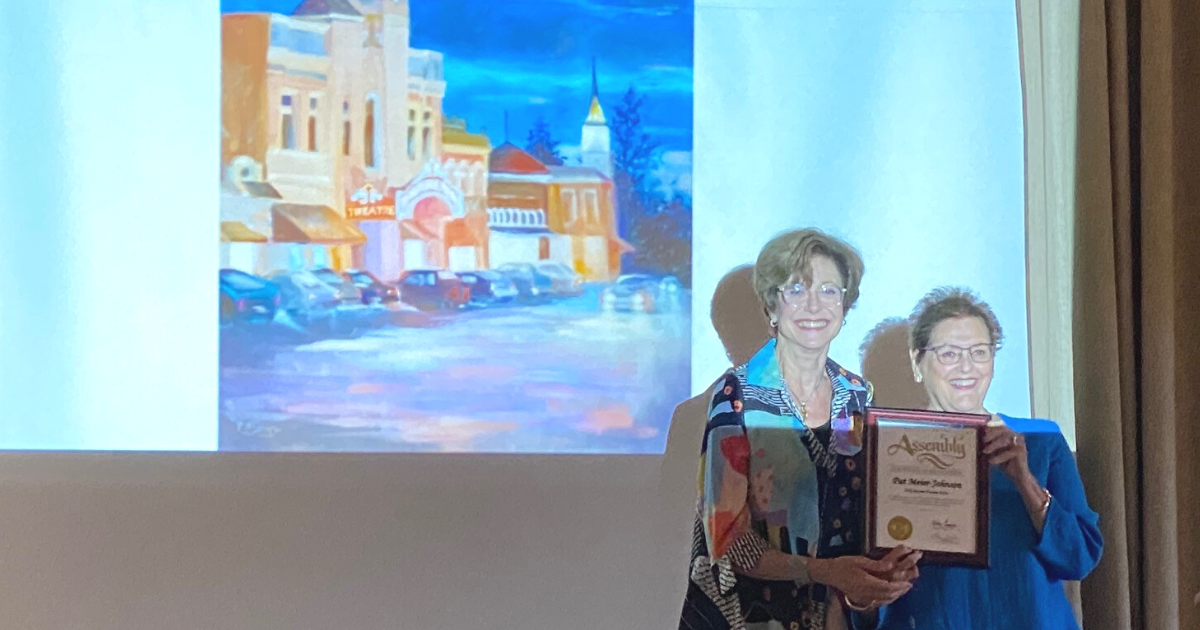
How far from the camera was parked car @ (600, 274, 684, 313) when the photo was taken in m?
1.88

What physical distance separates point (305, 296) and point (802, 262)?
101 cm

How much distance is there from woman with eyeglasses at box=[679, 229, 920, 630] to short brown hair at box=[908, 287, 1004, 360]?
0.17 meters

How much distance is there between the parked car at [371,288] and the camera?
186cm

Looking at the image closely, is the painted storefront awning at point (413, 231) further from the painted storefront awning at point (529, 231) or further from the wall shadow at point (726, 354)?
the wall shadow at point (726, 354)

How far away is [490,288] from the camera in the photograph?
187cm

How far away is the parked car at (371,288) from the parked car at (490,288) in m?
0.16

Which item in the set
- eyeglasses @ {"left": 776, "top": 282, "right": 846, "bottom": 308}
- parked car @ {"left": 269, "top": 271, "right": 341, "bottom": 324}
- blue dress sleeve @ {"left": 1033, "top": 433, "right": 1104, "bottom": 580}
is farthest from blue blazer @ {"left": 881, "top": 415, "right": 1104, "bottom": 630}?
parked car @ {"left": 269, "top": 271, "right": 341, "bottom": 324}

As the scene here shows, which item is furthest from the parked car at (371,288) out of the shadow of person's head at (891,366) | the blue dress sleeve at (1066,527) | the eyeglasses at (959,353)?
the blue dress sleeve at (1066,527)

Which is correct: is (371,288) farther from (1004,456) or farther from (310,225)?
(1004,456)

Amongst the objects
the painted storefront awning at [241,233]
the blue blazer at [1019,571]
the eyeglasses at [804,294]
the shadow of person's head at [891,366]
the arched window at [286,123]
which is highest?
the arched window at [286,123]

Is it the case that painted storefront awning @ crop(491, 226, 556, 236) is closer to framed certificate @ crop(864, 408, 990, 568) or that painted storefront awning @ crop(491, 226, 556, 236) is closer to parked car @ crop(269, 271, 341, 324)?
parked car @ crop(269, 271, 341, 324)

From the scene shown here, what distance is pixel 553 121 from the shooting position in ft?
6.13

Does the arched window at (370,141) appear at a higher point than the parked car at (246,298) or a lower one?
higher

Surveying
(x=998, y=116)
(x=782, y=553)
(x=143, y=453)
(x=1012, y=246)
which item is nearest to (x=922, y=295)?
(x=1012, y=246)
